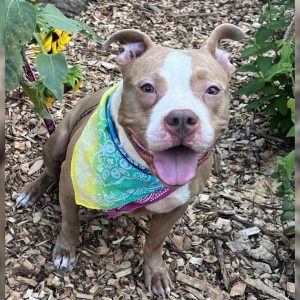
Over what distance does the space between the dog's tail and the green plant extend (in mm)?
528

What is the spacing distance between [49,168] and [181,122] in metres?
1.45

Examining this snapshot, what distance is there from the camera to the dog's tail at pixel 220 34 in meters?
2.34

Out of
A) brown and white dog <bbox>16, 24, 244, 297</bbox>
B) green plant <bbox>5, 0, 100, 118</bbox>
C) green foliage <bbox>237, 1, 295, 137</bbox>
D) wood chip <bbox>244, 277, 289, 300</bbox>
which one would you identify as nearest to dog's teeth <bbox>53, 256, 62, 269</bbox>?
brown and white dog <bbox>16, 24, 244, 297</bbox>

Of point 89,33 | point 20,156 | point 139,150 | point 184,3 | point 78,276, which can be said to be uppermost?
point 89,33

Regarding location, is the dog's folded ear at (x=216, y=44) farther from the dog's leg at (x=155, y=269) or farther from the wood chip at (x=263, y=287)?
the wood chip at (x=263, y=287)

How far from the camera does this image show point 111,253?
305cm

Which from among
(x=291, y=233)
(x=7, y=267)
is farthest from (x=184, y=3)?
(x=7, y=267)

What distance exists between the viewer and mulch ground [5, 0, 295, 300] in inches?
114

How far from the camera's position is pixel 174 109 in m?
1.89

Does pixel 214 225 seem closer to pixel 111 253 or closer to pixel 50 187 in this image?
pixel 111 253

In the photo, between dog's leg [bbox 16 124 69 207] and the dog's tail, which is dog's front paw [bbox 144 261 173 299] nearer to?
dog's leg [bbox 16 124 69 207]

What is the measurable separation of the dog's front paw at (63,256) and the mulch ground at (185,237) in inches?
1.9

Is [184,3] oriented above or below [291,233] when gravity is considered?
above

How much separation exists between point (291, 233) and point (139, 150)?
1292 mm
